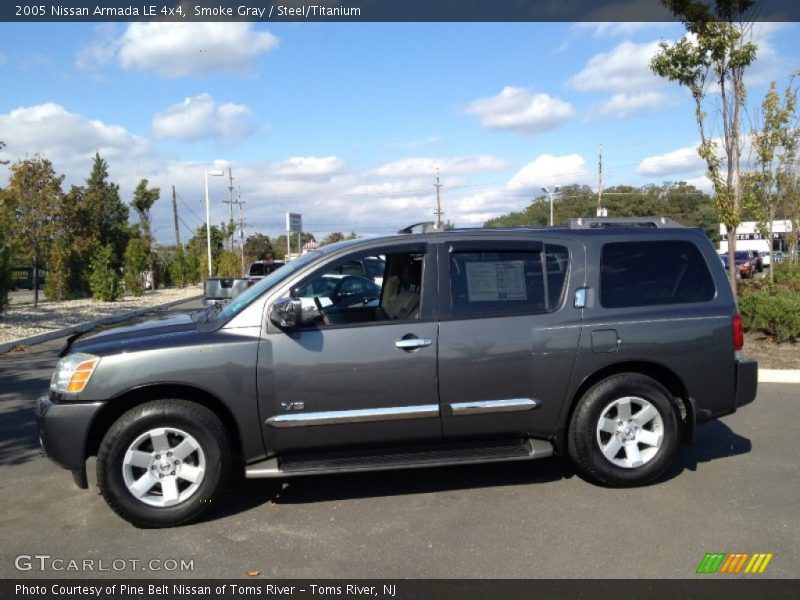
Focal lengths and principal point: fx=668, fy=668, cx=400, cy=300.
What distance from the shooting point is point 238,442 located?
4555 mm

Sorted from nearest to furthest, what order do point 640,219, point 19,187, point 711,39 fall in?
point 640,219 < point 711,39 < point 19,187

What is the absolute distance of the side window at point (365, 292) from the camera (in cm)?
476

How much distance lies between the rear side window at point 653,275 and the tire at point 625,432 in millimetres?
612

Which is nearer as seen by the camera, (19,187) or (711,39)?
(711,39)

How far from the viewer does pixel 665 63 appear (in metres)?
11.8

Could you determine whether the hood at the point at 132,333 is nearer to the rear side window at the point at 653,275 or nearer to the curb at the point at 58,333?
the rear side window at the point at 653,275

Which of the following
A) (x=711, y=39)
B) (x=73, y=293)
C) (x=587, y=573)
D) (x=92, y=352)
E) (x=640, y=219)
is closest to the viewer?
(x=587, y=573)

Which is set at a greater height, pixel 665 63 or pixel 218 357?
pixel 665 63

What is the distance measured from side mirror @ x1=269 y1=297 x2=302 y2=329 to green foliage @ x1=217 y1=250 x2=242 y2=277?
40.6 metres

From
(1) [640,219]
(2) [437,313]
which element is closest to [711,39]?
(1) [640,219]

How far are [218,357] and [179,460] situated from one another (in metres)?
0.71

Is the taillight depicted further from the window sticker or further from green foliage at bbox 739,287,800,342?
green foliage at bbox 739,287,800,342

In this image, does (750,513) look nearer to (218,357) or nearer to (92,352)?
(218,357)
